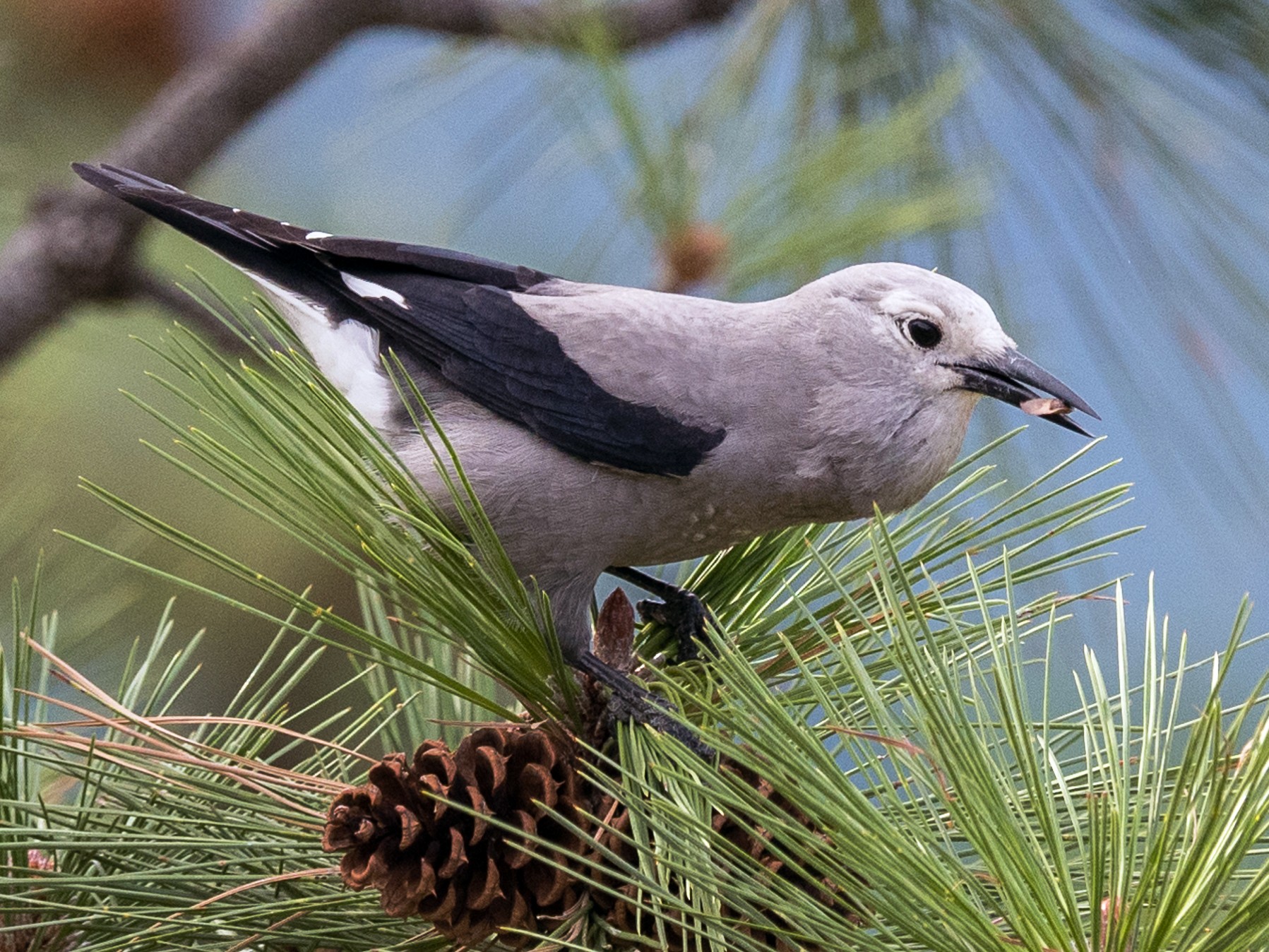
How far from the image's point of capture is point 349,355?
114 centimetres

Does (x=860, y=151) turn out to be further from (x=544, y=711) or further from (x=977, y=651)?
(x=544, y=711)

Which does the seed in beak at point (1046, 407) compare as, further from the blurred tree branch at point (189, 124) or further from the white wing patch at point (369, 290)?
the blurred tree branch at point (189, 124)

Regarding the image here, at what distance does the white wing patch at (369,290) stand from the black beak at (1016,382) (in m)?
0.47

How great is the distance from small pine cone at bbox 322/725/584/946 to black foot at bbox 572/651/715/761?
0.06 meters

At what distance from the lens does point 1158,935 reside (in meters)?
0.56

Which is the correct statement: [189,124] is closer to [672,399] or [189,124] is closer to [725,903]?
[672,399]

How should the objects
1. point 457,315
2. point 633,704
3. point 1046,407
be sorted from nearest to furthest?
point 633,704 < point 1046,407 < point 457,315

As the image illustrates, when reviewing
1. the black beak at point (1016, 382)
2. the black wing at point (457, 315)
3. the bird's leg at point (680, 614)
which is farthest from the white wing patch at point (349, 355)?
the black beak at point (1016, 382)

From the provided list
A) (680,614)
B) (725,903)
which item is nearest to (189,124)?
(680,614)

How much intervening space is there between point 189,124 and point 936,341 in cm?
96

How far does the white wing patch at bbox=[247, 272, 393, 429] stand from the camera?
112 cm

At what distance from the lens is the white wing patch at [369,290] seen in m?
1.10

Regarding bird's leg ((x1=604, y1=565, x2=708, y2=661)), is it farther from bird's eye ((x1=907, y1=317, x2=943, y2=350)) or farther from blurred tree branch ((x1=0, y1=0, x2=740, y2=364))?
blurred tree branch ((x1=0, y1=0, x2=740, y2=364))

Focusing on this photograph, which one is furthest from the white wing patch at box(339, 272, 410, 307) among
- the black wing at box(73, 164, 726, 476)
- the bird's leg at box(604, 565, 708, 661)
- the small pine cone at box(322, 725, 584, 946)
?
the small pine cone at box(322, 725, 584, 946)
